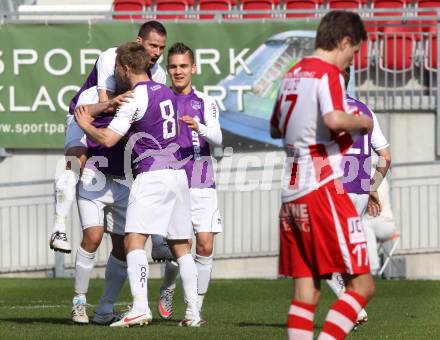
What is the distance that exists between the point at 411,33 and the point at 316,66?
1138cm

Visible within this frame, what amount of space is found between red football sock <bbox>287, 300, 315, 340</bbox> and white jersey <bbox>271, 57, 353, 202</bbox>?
0.61 meters

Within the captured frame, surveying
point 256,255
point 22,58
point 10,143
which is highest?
point 22,58

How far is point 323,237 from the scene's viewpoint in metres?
6.61

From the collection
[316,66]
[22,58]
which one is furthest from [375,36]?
[316,66]

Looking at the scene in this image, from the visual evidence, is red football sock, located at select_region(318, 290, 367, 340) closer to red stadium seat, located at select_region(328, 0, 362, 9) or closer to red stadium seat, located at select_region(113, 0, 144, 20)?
red stadium seat, located at select_region(328, 0, 362, 9)

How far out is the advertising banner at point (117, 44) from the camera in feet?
57.2

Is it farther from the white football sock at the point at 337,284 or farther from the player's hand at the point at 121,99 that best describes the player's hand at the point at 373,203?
the player's hand at the point at 121,99

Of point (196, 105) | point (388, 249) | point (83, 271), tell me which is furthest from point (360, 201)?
point (388, 249)

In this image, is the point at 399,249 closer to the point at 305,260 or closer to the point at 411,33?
the point at 411,33

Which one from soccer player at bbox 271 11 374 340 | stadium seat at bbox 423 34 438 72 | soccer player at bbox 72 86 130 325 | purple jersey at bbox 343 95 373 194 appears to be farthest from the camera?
stadium seat at bbox 423 34 438 72

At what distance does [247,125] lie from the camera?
57.2 ft

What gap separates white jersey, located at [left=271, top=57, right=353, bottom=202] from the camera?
21.5 ft

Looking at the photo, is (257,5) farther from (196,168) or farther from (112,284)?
(112,284)

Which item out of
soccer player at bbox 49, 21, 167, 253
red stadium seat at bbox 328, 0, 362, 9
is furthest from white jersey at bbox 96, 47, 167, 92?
red stadium seat at bbox 328, 0, 362, 9
